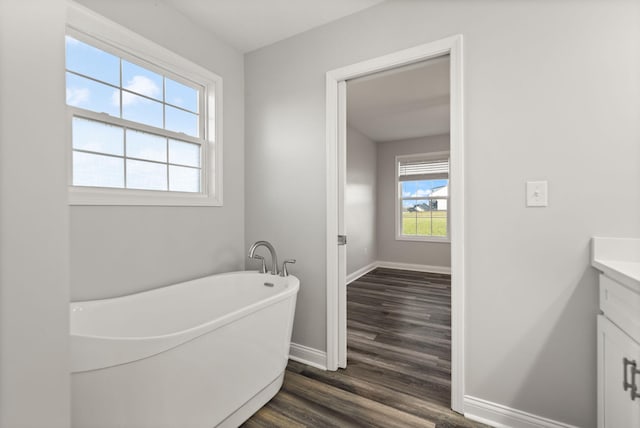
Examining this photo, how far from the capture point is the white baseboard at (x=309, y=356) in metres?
2.16

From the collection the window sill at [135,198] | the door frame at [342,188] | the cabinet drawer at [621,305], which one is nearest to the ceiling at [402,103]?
the door frame at [342,188]

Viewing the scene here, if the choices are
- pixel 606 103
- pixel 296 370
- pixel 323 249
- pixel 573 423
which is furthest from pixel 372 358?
pixel 606 103

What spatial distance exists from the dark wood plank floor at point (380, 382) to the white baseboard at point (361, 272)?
1.52 meters

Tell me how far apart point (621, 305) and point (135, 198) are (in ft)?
8.28

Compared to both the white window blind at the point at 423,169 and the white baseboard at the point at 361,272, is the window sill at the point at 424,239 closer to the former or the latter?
the white baseboard at the point at 361,272

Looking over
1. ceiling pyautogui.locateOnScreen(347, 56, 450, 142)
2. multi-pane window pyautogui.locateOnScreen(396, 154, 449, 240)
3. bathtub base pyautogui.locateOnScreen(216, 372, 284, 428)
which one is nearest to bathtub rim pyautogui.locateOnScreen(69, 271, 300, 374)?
bathtub base pyautogui.locateOnScreen(216, 372, 284, 428)

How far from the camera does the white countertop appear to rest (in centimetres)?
123

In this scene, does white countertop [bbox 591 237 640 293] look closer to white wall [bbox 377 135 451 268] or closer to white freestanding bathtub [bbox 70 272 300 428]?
white freestanding bathtub [bbox 70 272 300 428]

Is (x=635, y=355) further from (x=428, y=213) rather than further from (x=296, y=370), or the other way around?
(x=428, y=213)

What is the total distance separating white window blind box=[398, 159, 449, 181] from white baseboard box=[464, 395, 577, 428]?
454 cm

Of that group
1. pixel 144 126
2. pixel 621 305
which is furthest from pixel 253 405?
pixel 144 126

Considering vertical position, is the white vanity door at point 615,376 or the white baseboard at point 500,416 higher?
the white vanity door at point 615,376

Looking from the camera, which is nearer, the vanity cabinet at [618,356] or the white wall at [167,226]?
the vanity cabinet at [618,356]

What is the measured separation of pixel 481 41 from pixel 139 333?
2634mm
